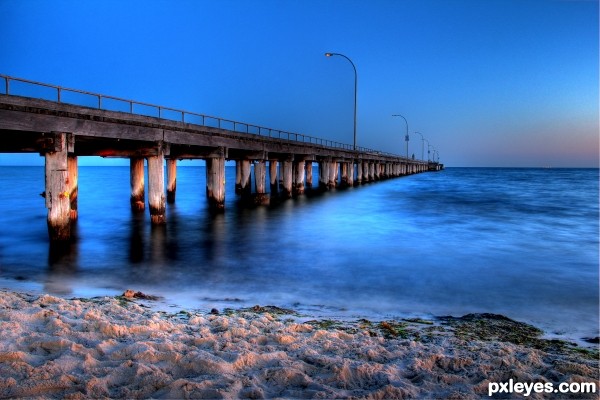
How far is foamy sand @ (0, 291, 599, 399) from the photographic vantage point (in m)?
3.70

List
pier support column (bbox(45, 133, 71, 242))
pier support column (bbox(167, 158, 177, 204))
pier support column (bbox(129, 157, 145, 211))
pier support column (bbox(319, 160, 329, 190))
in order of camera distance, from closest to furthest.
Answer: pier support column (bbox(45, 133, 71, 242)) < pier support column (bbox(129, 157, 145, 211)) < pier support column (bbox(167, 158, 177, 204)) < pier support column (bbox(319, 160, 329, 190))

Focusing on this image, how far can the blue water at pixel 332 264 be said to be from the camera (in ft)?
27.7

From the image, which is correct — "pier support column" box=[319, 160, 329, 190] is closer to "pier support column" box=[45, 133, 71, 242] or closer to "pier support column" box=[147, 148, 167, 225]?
"pier support column" box=[147, 148, 167, 225]

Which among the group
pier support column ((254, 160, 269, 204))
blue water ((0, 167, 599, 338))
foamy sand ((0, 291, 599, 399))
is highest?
pier support column ((254, 160, 269, 204))

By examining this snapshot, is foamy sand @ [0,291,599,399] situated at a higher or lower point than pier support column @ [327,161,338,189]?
lower

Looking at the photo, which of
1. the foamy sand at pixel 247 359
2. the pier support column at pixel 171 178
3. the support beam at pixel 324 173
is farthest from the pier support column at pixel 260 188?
the foamy sand at pixel 247 359

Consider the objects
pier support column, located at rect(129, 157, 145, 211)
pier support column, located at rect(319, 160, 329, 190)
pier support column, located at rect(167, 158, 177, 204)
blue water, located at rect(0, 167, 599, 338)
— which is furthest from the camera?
pier support column, located at rect(319, 160, 329, 190)

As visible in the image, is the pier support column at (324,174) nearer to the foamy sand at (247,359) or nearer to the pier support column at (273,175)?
the pier support column at (273,175)

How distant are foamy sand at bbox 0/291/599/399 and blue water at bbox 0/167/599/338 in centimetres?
208

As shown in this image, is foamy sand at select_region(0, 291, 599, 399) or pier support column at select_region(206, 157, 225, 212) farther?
pier support column at select_region(206, 157, 225, 212)

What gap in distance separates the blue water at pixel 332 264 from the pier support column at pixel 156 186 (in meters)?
0.68

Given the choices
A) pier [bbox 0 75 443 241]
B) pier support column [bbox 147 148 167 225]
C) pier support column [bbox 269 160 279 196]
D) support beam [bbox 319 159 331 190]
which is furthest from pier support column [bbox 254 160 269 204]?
support beam [bbox 319 159 331 190]

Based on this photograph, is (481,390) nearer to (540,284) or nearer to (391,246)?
(540,284)

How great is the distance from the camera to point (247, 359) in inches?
170
